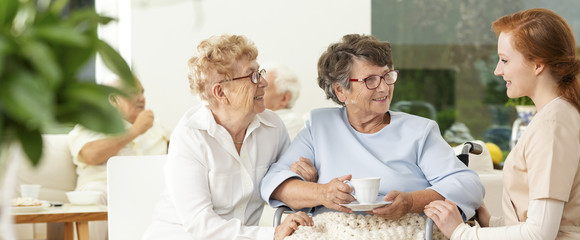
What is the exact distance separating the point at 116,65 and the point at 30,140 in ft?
0.29

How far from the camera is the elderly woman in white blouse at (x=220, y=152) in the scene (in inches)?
87.2

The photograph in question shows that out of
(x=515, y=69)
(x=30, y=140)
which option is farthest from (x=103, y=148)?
(x=30, y=140)

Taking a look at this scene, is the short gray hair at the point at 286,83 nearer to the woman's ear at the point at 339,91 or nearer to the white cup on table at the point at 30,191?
the white cup on table at the point at 30,191

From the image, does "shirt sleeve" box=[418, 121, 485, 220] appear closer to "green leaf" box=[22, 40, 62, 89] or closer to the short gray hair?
"green leaf" box=[22, 40, 62, 89]

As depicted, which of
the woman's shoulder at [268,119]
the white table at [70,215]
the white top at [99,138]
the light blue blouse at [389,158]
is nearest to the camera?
the light blue blouse at [389,158]

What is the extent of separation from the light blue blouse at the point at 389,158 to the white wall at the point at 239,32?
353cm

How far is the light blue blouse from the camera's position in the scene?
209cm

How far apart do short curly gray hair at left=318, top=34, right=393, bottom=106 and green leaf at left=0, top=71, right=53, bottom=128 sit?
1795 mm

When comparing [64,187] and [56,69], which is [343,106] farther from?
[64,187]

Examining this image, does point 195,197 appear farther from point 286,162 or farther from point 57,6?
point 57,6

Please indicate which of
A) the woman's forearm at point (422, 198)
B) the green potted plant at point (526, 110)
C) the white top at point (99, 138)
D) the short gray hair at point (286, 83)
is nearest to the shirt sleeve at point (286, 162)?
the woman's forearm at point (422, 198)

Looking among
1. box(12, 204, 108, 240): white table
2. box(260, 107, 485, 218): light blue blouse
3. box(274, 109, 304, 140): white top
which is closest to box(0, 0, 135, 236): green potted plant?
box(260, 107, 485, 218): light blue blouse

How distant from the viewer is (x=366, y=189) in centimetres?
190

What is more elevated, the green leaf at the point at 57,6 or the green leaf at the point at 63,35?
the green leaf at the point at 57,6
